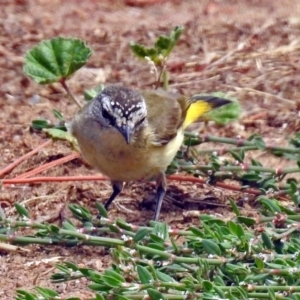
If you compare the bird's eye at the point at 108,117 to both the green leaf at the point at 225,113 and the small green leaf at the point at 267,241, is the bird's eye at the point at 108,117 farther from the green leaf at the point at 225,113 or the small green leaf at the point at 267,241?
the small green leaf at the point at 267,241

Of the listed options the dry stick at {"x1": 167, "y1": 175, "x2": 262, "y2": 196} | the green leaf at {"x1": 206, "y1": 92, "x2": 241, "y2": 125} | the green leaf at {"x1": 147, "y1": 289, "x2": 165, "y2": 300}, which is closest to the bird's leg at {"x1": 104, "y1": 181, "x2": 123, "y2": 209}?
the dry stick at {"x1": 167, "y1": 175, "x2": 262, "y2": 196}

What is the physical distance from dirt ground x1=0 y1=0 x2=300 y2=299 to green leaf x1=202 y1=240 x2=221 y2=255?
864 millimetres

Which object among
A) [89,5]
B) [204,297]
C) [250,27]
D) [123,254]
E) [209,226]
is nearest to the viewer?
[204,297]

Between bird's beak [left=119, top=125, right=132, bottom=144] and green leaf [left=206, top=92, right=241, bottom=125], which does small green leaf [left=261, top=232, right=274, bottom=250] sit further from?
green leaf [left=206, top=92, right=241, bottom=125]

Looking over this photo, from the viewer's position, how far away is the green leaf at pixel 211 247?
11.2ft

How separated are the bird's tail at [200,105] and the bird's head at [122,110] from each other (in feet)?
2.47

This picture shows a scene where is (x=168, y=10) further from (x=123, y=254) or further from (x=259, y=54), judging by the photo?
(x=123, y=254)

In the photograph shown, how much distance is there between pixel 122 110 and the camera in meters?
5.00

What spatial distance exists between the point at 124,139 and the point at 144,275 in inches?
72.0

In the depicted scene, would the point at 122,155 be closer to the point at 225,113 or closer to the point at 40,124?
the point at 40,124

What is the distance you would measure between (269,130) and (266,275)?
322 centimetres

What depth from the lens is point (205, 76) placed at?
7324 mm

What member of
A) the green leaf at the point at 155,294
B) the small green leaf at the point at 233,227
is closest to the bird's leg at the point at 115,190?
Answer: the small green leaf at the point at 233,227

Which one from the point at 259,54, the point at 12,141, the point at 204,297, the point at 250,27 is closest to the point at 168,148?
the point at 12,141
